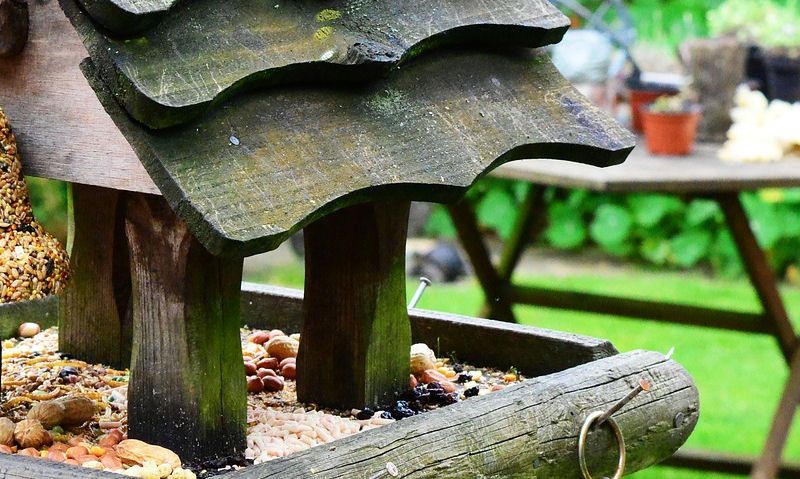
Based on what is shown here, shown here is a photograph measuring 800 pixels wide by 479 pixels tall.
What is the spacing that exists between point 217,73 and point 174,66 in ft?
0.16

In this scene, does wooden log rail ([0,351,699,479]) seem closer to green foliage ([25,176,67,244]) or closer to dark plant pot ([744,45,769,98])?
dark plant pot ([744,45,769,98])

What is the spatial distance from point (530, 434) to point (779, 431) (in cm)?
221

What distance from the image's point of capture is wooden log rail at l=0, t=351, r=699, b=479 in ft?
4.26

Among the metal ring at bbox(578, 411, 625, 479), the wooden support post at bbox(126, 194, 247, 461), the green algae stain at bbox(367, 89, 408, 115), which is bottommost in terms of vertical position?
the metal ring at bbox(578, 411, 625, 479)

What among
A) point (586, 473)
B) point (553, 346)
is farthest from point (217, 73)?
point (553, 346)

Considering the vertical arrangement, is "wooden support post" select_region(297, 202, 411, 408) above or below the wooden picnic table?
above

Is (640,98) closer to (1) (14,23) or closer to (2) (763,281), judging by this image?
(2) (763,281)

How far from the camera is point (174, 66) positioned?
1274mm

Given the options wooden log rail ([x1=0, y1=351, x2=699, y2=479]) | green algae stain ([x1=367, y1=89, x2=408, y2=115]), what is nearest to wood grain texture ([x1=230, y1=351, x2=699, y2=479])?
wooden log rail ([x1=0, y1=351, x2=699, y2=479])

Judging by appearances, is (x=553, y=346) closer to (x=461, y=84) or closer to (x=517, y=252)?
(x=461, y=84)

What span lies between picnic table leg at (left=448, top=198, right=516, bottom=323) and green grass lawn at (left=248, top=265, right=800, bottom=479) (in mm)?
1010

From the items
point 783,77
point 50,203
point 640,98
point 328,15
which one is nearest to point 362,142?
point 328,15

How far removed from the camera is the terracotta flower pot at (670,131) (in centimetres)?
356

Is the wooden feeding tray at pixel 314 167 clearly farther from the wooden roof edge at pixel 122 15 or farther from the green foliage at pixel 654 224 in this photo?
the green foliage at pixel 654 224
